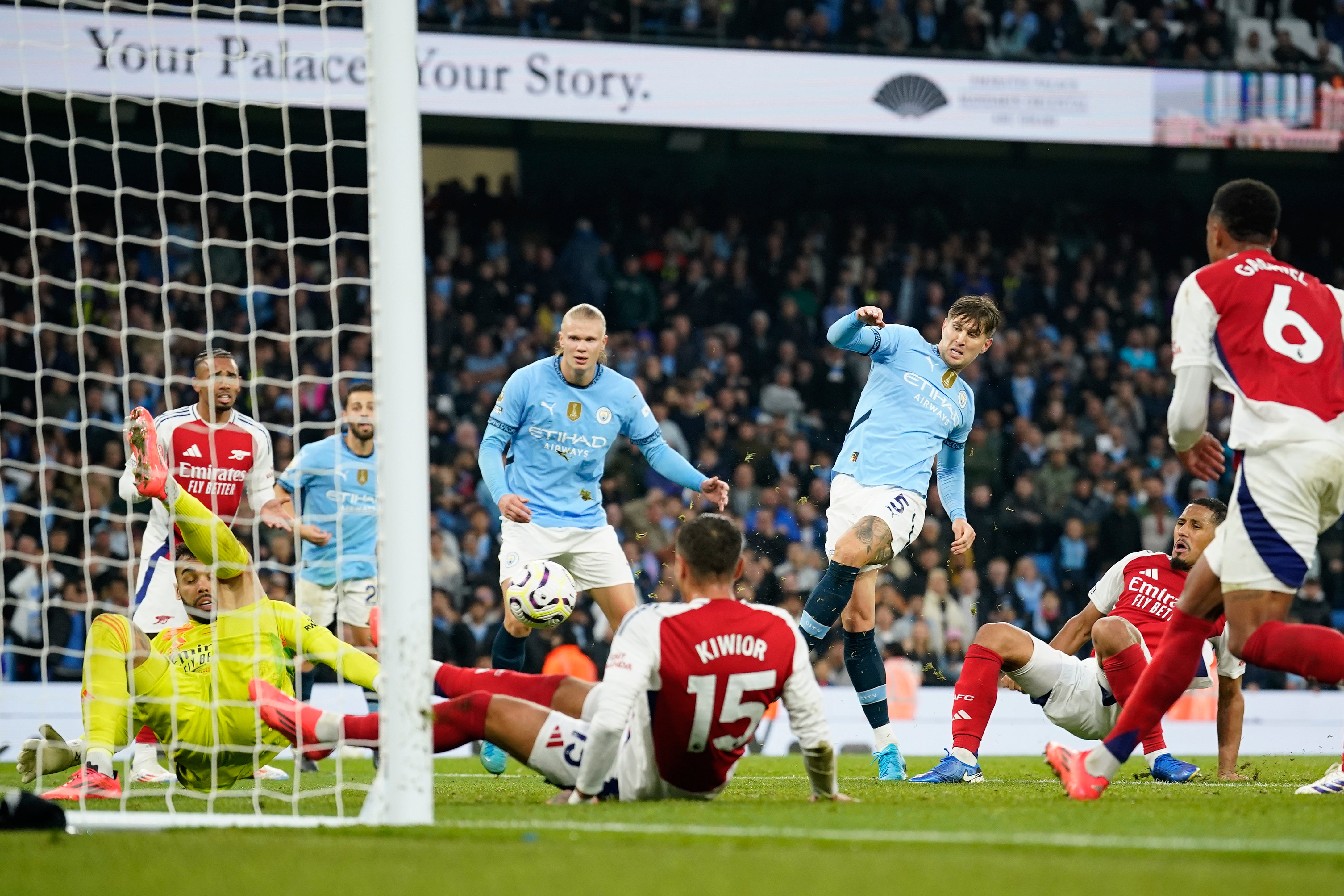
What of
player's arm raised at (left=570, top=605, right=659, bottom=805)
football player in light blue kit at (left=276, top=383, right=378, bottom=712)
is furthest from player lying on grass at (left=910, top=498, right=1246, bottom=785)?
football player in light blue kit at (left=276, top=383, right=378, bottom=712)

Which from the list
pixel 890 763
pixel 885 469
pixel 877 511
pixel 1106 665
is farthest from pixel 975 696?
pixel 885 469

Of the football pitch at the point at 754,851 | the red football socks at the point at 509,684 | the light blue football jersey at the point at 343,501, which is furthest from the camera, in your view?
the light blue football jersey at the point at 343,501

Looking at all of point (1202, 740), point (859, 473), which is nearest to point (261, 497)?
point (859, 473)

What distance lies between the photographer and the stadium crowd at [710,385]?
13266mm

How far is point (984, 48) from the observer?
17422 mm

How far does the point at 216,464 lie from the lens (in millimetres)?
7777

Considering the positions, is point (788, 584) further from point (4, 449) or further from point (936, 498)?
point (4, 449)

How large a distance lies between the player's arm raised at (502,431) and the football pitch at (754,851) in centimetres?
220

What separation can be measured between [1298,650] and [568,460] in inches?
158

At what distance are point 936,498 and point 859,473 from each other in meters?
8.18

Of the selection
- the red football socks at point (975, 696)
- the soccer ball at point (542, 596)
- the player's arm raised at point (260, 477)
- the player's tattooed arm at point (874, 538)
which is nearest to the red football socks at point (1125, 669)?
the red football socks at point (975, 696)

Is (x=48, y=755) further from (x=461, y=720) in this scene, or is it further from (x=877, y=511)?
(x=877, y=511)

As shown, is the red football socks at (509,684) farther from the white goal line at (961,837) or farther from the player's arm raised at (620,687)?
the white goal line at (961,837)

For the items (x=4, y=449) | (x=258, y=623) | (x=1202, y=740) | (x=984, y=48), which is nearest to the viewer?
(x=258, y=623)
